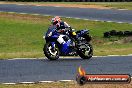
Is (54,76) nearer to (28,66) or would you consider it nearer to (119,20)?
(28,66)

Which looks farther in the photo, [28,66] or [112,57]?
[112,57]

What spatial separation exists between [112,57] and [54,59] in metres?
2.08

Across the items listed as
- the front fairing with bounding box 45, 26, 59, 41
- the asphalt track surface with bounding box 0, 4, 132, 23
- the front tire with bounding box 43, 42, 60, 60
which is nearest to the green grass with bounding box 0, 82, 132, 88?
the front tire with bounding box 43, 42, 60, 60

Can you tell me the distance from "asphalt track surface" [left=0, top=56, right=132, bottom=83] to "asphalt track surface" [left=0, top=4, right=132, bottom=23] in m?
16.0

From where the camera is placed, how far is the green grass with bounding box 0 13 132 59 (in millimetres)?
20322

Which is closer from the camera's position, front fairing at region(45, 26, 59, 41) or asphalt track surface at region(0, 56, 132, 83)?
asphalt track surface at region(0, 56, 132, 83)

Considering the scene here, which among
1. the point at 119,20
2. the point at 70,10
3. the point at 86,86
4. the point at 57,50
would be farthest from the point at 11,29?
the point at 86,86

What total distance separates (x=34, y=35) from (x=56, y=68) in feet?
39.8

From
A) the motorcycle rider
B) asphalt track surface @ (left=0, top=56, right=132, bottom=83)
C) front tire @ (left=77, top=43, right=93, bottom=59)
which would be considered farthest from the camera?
front tire @ (left=77, top=43, right=93, bottom=59)

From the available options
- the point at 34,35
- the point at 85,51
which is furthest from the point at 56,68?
the point at 34,35

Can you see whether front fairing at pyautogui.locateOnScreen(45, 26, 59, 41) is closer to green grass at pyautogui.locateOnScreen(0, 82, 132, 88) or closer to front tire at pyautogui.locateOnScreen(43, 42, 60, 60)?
front tire at pyautogui.locateOnScreen(43, 42, 60, 60)

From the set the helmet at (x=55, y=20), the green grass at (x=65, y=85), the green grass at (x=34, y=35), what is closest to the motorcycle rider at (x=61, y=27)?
the helmet at (x=55, y=20)

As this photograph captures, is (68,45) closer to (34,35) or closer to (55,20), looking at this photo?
(55,20)

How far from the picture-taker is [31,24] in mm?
30594
